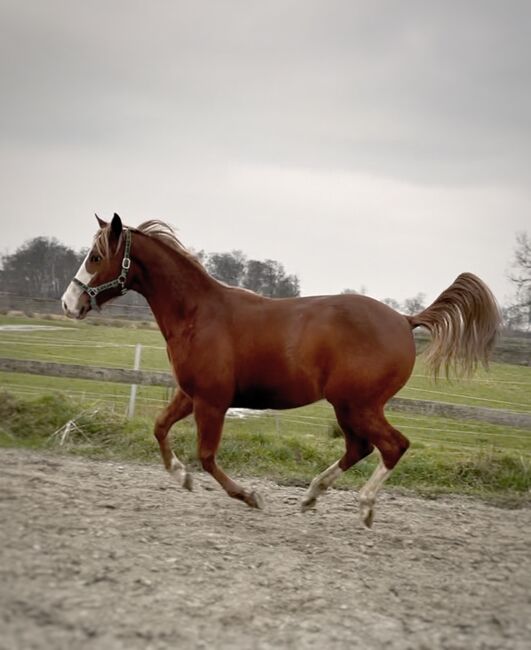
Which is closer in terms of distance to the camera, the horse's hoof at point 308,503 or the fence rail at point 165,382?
the horse's hoof at point 308,503

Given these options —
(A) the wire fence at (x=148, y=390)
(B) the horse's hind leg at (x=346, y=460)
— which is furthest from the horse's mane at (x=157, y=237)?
(A) the wire fence at (x=148, y=390)

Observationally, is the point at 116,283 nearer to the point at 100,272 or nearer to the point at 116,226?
the point at 100,272

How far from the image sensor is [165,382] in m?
7.96

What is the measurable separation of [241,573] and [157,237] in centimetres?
296

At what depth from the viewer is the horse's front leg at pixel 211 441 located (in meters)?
4.91

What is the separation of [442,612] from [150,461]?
420 centimetres

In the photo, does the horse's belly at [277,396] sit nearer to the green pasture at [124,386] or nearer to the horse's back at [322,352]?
the horse's back at [322,352]

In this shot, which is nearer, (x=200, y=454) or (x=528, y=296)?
(x=200, y=454)

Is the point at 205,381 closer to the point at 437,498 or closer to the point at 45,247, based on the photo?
the point at 437,498

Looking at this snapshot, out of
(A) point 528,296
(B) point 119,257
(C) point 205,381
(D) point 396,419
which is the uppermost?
(A) point 528,296

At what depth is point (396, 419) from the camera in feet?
42.7

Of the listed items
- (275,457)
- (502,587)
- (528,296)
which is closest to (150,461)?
(275,457)

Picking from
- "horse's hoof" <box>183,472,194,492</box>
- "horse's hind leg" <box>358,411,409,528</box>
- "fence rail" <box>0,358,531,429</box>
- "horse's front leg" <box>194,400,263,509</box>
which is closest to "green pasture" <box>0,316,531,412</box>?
"fence rail" <box>0,358,531,429</box>

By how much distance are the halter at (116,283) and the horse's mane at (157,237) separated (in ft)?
0.48
